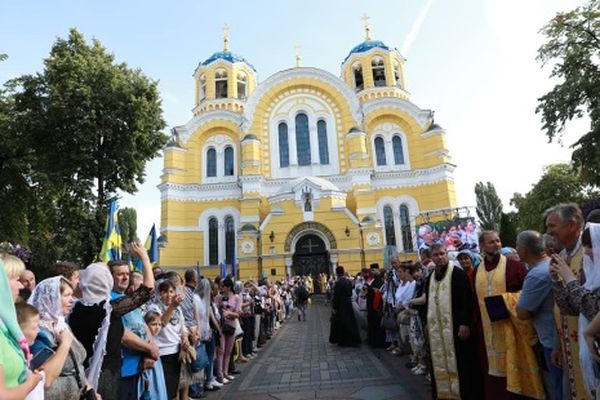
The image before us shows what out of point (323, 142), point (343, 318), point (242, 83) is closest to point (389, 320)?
point (343, 318)

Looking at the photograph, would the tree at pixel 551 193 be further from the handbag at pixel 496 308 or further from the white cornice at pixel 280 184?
the handbag at pixel 496 308

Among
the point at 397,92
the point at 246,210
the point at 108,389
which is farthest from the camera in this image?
the point at 397,92

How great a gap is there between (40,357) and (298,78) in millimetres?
27755

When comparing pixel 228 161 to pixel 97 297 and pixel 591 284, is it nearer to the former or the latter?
pixel 97 297

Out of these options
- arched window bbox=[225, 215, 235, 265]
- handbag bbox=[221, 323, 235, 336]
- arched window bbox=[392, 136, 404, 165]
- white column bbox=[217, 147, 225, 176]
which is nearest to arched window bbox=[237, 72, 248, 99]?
white column bbox=[217, 147, 225, 176]

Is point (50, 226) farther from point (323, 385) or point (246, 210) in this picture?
point (323, 385)

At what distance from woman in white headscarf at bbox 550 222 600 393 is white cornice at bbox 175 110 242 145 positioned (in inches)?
1056

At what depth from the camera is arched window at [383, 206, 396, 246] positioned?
2517 centimetres

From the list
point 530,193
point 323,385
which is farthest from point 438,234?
point 530,193

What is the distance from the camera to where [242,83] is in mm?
31328

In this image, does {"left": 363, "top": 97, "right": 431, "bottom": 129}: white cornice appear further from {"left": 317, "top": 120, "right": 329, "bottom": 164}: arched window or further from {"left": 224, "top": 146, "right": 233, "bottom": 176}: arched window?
{"left": 224, "top": 146, "right": 233, "bottom": 176}: arched window

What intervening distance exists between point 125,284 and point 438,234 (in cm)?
1485

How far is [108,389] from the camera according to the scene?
3170 mm

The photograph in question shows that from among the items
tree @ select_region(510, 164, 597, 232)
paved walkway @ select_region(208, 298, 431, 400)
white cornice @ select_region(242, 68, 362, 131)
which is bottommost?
paved walkway @ select_region(208, 298, 431, 400)
